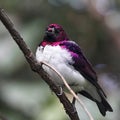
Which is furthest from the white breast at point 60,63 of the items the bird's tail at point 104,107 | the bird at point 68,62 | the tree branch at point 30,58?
the tree branch at point 30,58

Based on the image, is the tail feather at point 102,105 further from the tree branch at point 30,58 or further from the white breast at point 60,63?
the tree branch at point 30,58

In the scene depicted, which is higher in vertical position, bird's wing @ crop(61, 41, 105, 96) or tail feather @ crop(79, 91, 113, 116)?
bird's wing @ crop(61, 41, 105, 96)

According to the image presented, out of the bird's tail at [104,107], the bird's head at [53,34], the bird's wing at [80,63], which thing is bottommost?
the bird's tail at [104,107]

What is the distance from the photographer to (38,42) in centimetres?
369

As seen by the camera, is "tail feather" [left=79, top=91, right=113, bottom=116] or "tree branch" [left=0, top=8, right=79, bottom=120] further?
"tail feather" [left=79, top=91, right=113, bottom=116]

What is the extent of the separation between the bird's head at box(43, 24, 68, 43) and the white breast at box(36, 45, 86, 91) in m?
0.08

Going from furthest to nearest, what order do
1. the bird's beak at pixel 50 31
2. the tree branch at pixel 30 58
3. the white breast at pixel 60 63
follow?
the bird's beak at pixel 50 31 → the white breast at pixel 60 63 → the tree branch at pixel 30 58

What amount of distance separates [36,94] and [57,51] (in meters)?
0.69

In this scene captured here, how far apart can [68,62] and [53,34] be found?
0.19 metres

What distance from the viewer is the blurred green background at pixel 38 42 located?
306 centimetres

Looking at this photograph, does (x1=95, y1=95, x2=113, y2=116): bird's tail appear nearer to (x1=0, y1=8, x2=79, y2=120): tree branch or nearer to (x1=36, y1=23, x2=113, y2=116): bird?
(x1=36, y1=23, x2=113, y2=116): bird

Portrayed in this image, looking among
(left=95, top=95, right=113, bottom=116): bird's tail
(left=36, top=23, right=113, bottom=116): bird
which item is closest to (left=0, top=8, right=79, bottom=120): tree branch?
(left=36, top=23, right=113, bottom=116): bird

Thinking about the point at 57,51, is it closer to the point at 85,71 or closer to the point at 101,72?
the point at 85,71

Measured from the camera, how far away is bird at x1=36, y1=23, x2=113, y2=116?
2561 mm
